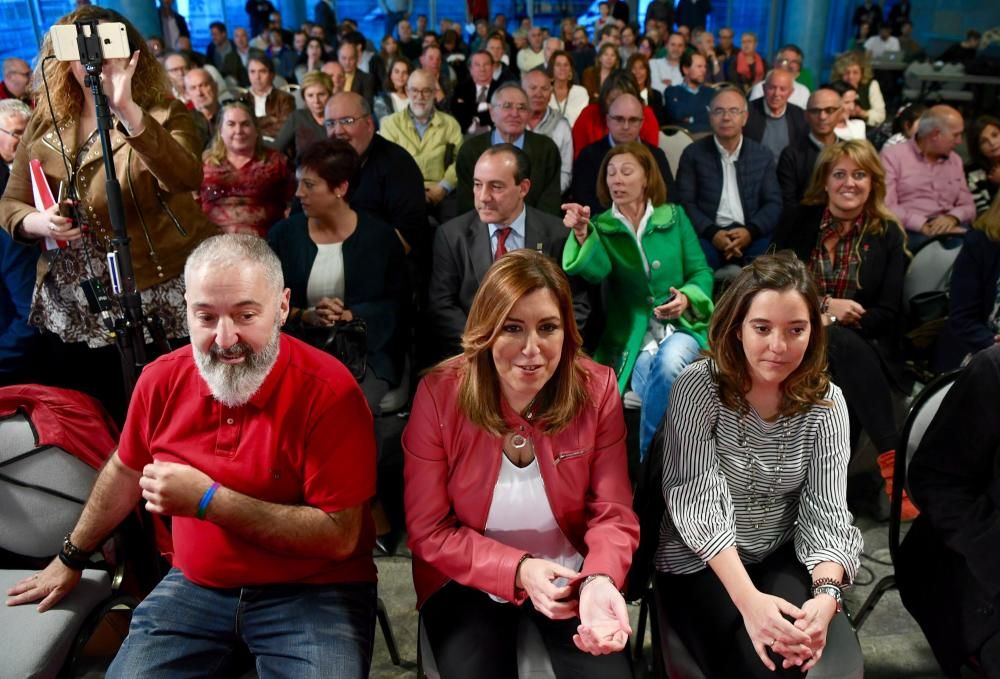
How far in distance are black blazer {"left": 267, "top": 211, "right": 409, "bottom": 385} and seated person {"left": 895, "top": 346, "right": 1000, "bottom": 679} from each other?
1718mm

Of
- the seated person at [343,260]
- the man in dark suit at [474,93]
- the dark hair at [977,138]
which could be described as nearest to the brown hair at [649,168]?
the seated person at [343,260]

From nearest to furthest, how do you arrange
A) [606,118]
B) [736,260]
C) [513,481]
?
[513,481]
[736,260]
[606,118]

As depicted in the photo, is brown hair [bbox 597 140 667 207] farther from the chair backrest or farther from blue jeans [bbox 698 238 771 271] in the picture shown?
the chair backrest

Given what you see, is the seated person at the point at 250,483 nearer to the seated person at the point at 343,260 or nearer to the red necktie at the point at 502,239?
the seated person at the point at 343,260

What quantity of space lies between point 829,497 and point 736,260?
2.22 metres

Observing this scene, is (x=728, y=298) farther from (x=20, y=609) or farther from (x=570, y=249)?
(x=20, y=609)

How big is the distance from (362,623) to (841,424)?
1.16 metres

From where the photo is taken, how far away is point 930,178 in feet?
13.6

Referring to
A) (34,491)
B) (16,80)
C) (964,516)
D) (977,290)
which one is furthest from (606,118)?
(16,80)

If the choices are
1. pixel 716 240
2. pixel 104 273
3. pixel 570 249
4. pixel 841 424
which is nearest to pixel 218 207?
pixel 104 273

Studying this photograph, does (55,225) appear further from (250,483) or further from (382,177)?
(382,177)

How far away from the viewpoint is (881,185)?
298cm

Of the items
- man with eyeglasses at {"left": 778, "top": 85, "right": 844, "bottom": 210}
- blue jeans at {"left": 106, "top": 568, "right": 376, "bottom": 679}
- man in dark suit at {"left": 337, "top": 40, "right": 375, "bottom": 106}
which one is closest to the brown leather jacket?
blue jeans at {"left": 106, "top": 568, "right": 376, "bottom": 679}

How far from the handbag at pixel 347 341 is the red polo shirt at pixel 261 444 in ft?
3.13
